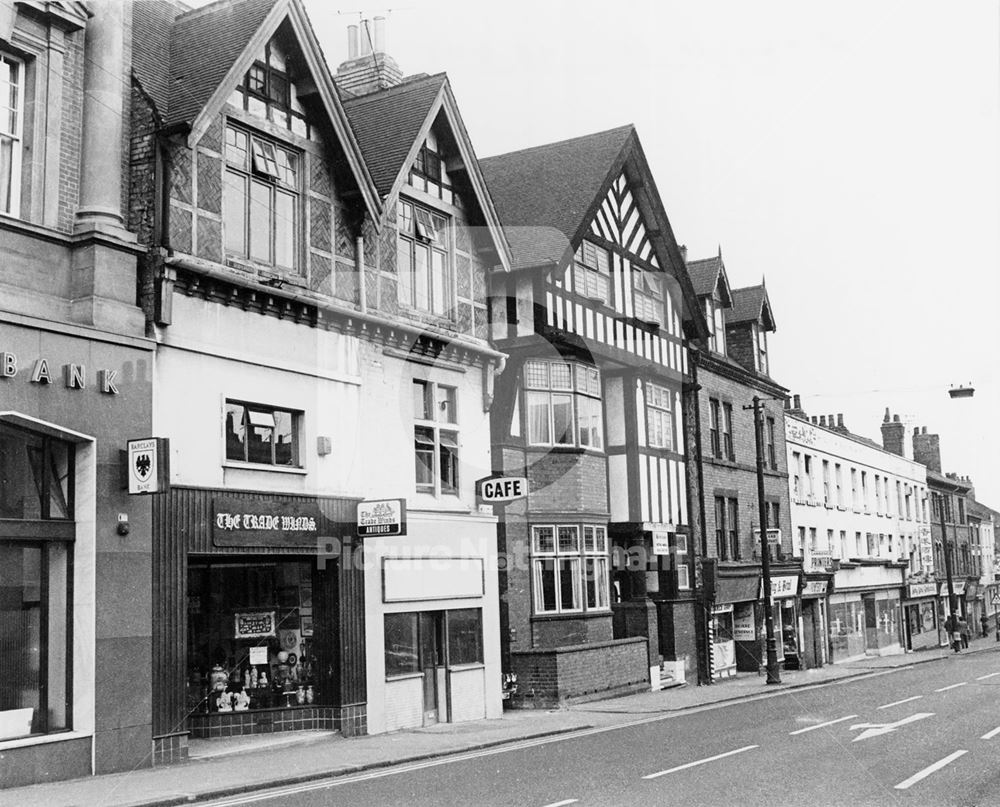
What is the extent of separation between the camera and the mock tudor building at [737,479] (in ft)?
113

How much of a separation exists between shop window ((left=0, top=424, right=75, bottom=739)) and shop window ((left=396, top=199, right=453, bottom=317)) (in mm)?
8282

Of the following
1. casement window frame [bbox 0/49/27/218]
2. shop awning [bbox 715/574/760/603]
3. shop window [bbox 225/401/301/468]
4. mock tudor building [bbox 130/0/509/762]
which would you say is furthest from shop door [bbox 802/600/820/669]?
casement window frame [bbox 0/49/27/218]

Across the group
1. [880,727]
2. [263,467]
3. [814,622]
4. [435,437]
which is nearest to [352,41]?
[435,437]

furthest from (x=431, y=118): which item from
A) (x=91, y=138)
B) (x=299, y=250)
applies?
(x=91, y=138)

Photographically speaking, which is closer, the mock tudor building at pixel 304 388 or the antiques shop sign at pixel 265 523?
the mock tudor building at pixel 304 388

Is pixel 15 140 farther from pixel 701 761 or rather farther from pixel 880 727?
pixel 880 727

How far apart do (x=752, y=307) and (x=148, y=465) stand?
99.2 feet

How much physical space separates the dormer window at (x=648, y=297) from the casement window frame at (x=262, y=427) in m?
14.3

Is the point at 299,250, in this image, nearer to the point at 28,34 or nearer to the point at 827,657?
the point at 28,34

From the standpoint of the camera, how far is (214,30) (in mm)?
18875

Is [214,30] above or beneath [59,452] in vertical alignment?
above

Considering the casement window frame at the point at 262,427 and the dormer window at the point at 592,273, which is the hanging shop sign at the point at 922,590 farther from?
the casement window frame at the point at 262,427

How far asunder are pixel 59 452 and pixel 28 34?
18.4 ft

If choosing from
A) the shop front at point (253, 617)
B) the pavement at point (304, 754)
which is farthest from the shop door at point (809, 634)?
the shop front at point (253, 617)
